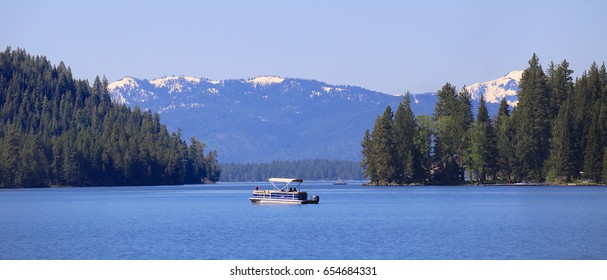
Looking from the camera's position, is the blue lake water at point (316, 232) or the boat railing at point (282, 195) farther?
the boat railing at point (282, 195)

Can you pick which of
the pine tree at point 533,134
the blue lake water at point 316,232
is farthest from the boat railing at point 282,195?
the pine tree at point 533,134

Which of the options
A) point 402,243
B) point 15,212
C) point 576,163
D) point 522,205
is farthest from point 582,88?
point 402,243

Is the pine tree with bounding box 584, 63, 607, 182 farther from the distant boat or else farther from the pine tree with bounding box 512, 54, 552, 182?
the distant boat

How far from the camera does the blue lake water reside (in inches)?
2657

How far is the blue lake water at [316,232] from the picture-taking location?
221 ft

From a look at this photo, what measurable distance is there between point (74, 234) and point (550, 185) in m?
126

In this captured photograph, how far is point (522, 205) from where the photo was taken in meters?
121

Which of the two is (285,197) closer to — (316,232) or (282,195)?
(282,195)

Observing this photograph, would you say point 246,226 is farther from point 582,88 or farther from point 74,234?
point 582,88

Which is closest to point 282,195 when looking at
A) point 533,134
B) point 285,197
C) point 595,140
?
point 285,197

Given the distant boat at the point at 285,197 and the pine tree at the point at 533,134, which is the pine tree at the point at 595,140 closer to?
the pine tree at the point at 533,134

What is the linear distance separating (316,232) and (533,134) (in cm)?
11836

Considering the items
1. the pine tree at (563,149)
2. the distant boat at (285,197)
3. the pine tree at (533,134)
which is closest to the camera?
the distant boat at (285,197)

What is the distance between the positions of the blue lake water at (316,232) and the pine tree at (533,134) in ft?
214
